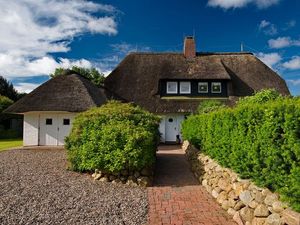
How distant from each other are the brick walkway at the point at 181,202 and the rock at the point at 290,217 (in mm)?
1833

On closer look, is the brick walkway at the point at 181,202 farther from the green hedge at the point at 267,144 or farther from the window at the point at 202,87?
the window at the point at 202,87

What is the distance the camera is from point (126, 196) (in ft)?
29.4

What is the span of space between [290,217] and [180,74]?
22584 mm

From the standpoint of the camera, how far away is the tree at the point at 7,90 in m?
40.5

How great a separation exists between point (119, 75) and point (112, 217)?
75.0 ft

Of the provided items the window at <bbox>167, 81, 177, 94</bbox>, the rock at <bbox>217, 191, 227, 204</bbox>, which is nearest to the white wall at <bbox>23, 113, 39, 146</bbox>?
the window at <bbox>167, 81, 177, 94</bbox>

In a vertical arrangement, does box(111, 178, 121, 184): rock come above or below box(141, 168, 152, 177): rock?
below

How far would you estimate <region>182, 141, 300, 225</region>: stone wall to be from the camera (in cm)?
550

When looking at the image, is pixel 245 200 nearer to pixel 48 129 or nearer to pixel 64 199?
pixel 64 199

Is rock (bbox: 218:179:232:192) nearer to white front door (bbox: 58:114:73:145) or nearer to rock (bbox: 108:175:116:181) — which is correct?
rock (bbox: 108:175:116:181)

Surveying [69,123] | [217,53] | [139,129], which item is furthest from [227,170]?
[217,53]

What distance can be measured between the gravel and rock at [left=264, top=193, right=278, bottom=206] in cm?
274

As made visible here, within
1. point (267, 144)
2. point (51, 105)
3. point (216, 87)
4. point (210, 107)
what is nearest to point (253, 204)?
point (267, 144)

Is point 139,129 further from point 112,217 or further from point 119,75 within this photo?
point 119,75
